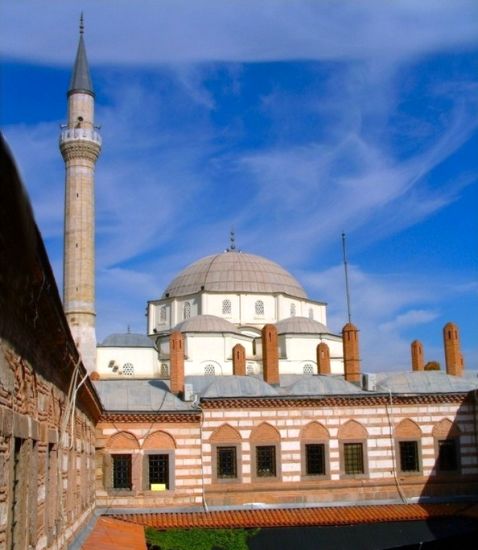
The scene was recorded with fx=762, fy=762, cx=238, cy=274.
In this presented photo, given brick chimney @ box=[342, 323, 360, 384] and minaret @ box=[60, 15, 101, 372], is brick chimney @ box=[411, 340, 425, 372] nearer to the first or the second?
brick chimney @ box=[342, 323, 360, 384]

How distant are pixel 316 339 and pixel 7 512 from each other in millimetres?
Answer: 30379

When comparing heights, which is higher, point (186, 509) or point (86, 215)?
point (86, 215)

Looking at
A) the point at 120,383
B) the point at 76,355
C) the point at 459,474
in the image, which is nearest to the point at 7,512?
the point at 76,355

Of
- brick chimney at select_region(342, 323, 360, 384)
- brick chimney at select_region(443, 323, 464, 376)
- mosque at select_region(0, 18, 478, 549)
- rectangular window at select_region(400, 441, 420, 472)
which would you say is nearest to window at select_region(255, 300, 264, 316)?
mosque at select_region(0, 18, 478, 549)

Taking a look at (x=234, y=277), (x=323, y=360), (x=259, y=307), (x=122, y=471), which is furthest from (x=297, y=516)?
(x=234, y=277)

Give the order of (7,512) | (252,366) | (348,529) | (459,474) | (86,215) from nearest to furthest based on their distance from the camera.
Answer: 1. (7,512)
2. (348,529)
3. (459,474)
4. (86,215)
5. (252,366)

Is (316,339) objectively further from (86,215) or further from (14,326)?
(14,326)

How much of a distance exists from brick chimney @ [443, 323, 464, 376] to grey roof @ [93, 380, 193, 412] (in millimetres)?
8067

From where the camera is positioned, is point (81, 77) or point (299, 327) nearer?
point (81, 77)

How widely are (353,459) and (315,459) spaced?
3.40ft

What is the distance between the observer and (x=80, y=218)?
93.0 feet

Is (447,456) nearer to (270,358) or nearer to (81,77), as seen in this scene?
(270,358)

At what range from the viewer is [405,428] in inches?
807

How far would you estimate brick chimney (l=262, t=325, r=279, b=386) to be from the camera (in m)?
22.5
